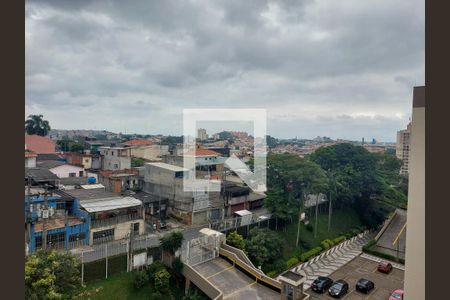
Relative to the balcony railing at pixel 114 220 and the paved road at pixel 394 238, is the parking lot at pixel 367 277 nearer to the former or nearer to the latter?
the paved road at pixel 394 238

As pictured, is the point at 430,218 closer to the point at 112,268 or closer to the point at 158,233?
the point at 112,268

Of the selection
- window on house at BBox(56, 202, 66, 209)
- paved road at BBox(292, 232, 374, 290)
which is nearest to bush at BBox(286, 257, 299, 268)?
paved road at BBox(292, 232, 374, 290)

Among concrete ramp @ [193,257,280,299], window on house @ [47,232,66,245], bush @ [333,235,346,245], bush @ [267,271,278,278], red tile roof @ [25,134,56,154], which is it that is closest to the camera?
concrete ramp @ [193,257,280,299]

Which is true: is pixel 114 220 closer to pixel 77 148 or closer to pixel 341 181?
pixel 341 181

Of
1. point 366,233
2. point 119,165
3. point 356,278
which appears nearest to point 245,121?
point 356,278

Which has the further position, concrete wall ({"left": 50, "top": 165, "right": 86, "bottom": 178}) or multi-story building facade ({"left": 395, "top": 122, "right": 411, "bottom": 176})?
concrete wall ({"left": 50, "top": 165, "right": 86, "bottom": 178})

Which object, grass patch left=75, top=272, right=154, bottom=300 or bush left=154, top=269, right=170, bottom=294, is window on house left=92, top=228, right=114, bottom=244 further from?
bush left=154, top=269, right=170, bottom=294

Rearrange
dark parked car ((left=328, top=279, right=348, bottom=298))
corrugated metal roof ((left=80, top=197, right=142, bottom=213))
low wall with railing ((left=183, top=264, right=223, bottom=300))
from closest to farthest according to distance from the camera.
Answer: low wall with railing ((left=183, top=264, right=223, bottom=300)), dark parked car ((left=328, top=279, right=348, bottom=298)), corrugated metal roof ((left=80, top=197, right=142, bottom=213))
